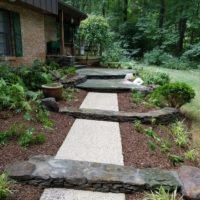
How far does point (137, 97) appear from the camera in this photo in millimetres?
6832

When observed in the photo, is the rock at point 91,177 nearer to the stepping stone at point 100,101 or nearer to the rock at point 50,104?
the rock at point 50,104

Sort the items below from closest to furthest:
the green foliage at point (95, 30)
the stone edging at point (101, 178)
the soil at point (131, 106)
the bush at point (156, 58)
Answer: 1. the stone edging at point (101, 178)
2. the soil at point (131, 106)
3. the green foliage at point (95, 30)
4. the bush at point (156, 58)

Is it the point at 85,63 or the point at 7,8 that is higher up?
the point at 7,8

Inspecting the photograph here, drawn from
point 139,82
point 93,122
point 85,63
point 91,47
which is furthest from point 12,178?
point 91,47

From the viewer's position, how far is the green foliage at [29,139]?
3770 mm

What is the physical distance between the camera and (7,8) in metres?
7.64

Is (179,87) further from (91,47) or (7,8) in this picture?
(91,47)

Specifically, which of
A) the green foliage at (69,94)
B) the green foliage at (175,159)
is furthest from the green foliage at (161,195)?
the green foliage at (69,94)

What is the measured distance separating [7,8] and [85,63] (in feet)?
18.6

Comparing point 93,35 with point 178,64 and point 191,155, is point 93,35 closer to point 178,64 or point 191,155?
point 178,64

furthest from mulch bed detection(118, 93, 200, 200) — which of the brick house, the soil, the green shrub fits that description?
the green shrub

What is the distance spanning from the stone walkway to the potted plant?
8.27 meters

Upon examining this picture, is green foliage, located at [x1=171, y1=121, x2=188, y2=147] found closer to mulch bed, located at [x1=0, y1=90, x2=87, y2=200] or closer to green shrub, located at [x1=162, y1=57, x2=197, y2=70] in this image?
mulch bed, located at [x1=0, y1=90, x2=87, y2=200]

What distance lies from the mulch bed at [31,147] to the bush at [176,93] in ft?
7.21
